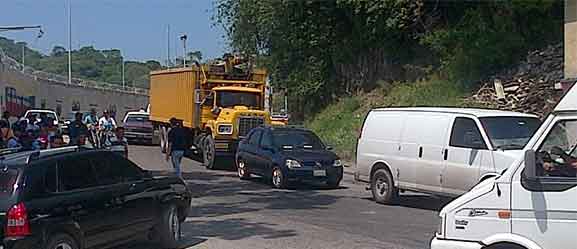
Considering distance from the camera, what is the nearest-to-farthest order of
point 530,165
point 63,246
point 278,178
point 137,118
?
point 530,165 < point 63,246 < point 278,178 < point 137,118

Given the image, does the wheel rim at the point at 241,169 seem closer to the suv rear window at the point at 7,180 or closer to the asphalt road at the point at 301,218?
the asphalt road at the point at 301,218

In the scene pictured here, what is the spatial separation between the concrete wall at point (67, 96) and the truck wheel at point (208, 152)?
40.2 metres

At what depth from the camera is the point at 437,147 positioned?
1627cm

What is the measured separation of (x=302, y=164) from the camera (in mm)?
20984

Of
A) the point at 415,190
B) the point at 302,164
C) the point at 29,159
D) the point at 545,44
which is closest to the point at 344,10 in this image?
the point at 545,44

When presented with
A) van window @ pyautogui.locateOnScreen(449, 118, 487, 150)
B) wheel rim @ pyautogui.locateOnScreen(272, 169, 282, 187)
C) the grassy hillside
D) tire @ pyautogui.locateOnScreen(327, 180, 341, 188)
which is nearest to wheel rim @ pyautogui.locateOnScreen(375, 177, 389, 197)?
van window @ pyautogui.locateOnScreen(449, 118, 487, 150)

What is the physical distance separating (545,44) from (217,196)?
15.6 metres

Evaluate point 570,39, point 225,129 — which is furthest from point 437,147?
point 225,129

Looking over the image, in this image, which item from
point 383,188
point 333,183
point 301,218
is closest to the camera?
point 301,218

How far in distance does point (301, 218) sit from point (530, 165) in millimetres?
8256

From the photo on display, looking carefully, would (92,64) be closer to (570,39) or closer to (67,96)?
(67,96)

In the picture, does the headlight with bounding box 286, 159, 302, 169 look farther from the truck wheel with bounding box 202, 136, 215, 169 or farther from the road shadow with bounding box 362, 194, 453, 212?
the truck wheel with bounding box 202, 136, 215, 169

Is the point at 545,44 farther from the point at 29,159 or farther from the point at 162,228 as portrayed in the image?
the point at 29,159

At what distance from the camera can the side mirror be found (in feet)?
24.6
